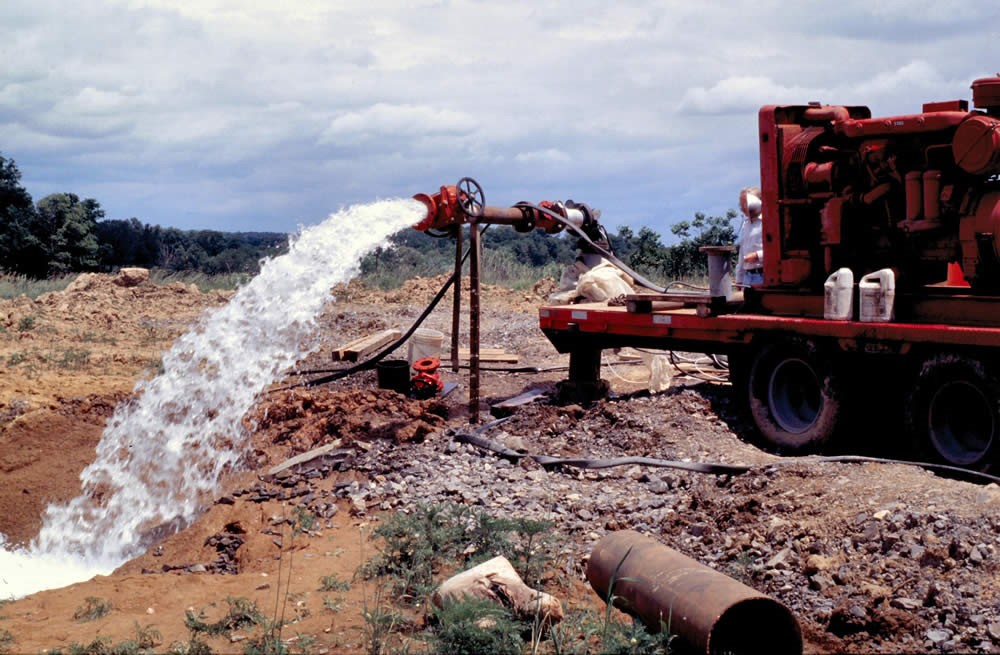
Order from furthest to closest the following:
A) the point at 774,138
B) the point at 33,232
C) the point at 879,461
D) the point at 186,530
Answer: the point at 33,232
the point at 774,138
the point at 186,530
the point at 879,461

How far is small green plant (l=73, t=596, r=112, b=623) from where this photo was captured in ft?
19.5

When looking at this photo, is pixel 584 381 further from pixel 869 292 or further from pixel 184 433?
pixel 184 433

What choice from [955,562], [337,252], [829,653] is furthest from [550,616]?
[337,252]

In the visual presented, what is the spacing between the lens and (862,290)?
8.01m

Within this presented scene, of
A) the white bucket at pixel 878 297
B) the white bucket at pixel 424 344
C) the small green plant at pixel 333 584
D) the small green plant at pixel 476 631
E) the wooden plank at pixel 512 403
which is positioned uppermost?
the white bucket at pixel 878 297

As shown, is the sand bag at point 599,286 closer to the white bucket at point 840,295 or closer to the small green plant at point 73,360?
the white bucket at point 840,295

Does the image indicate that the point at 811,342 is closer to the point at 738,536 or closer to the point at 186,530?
the point at 738,536

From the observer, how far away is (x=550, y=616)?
205 inches

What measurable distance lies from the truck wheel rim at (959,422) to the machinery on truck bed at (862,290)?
0.4 inches

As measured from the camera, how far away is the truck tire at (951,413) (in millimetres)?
7387

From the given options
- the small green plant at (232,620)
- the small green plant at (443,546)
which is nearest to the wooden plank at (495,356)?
the small green plant at (443,546)

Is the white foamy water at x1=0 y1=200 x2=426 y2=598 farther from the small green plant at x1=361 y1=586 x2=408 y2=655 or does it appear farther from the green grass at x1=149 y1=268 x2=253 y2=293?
the green grass at x1=149 y1=268 x2=253 y2=293

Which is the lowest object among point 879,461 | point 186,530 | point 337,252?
point 186,530

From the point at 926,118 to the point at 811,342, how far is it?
200 centimetres
